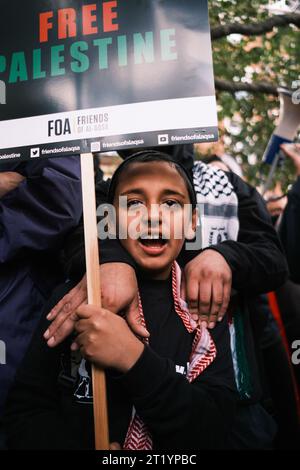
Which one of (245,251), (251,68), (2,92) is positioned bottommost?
(245,251)

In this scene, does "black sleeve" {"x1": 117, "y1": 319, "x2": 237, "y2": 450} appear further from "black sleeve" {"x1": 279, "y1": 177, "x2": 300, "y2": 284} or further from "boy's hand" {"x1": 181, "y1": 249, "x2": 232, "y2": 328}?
"black sleeve" {"x1": 279, "y1": 177, "x2": 300, "y2": 284}

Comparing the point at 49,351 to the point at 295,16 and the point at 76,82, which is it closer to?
the point at 76,82

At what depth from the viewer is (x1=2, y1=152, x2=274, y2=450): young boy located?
1.34 m

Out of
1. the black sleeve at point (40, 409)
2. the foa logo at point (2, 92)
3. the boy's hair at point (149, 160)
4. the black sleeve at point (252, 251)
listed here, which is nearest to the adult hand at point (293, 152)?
the black sleeve at point (252, 251)

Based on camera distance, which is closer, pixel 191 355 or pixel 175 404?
pixel 175 404

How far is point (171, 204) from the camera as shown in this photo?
1.64 metres

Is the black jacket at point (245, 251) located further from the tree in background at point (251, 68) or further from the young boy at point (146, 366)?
the tree in background at point (251, 68)

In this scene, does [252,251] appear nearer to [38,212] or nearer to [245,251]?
[245,251]

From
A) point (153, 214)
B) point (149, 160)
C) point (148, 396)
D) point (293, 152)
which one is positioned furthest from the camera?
point (293, 152)

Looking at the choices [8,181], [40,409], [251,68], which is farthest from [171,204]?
[251,68]

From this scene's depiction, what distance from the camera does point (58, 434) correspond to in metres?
1.41

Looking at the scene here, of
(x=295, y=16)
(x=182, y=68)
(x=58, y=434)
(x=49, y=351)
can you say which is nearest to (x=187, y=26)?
(x=182, y=68)

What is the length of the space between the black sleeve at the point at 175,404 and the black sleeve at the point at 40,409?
246 millimetres

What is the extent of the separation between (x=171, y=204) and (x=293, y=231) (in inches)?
33.5
